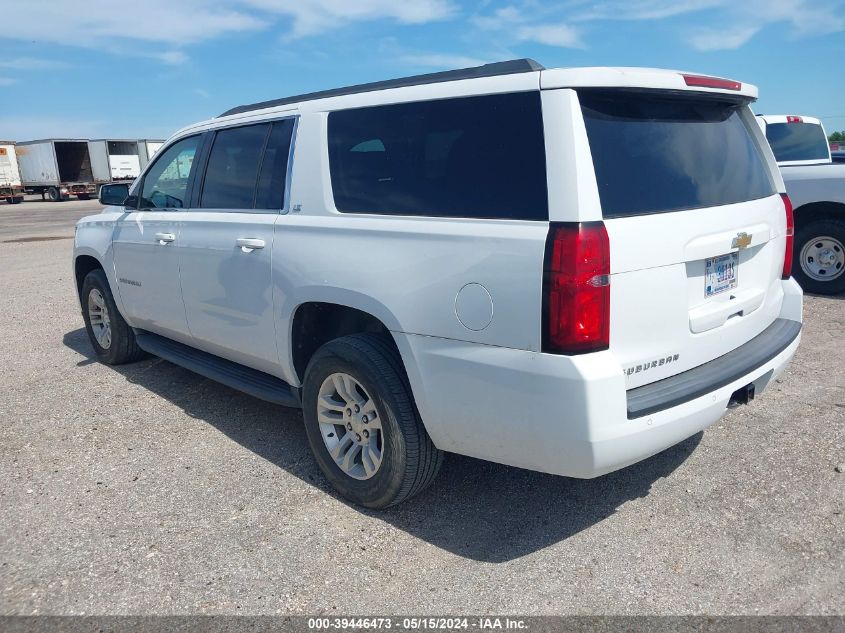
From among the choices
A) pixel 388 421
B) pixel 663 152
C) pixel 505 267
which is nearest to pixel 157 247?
pixel 388 421

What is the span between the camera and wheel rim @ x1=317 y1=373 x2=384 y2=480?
10.9 ft

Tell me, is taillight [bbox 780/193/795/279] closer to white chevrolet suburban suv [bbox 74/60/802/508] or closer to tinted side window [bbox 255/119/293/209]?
white chevrolet suburban suv [bbox 74/60/802/508]

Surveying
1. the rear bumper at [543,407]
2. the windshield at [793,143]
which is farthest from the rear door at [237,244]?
the windshield at [793,143]

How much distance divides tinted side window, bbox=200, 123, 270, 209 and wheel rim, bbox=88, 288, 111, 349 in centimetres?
199

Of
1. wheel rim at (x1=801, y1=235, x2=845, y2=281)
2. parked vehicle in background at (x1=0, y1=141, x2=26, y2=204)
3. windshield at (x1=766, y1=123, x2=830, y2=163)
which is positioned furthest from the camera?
parked vehicle in background at (x1=0, y1=141, x2=26, y2=204)

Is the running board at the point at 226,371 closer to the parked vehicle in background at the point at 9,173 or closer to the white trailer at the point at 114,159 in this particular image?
the white trailer at the point at 114,159

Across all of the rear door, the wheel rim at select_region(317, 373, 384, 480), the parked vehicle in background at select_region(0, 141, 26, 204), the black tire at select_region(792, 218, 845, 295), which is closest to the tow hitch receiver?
the wheel rim at select_region(317, 373, 384, 480)

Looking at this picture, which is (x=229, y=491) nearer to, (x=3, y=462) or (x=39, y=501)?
(x=39, y=501)

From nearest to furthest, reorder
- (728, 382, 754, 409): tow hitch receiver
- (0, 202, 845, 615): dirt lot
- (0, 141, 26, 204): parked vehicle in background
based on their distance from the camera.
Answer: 1. (0, 202, 845, 615): dirt lot
2. (728, 382, 754, 409): tow hitch receiver
3. (0, 141, 26, 204): parked vehicle in background

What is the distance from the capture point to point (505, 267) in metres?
2.64

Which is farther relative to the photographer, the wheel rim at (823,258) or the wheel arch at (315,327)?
the wheel rim at (823,258)

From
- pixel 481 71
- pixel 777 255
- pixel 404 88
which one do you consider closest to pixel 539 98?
pixel 481 71

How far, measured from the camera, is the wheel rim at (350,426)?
3326 millimetres

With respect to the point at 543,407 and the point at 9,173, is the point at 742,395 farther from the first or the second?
the point at 9,173
